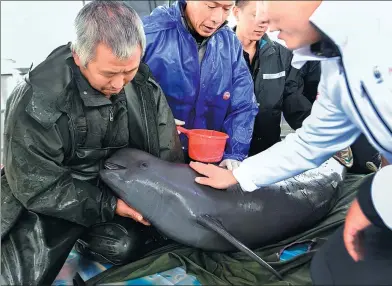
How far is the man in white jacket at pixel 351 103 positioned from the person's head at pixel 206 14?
45 centimetres

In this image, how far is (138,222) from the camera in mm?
2176

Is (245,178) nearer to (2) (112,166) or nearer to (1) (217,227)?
(1) (217,227)

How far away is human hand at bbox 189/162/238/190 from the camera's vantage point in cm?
175

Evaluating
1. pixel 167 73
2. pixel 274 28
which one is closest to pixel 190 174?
pixel 167 73

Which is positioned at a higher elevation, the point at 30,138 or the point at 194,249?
the point at 30,138

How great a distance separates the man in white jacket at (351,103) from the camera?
912 mm

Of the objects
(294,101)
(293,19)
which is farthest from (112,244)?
(293,19)

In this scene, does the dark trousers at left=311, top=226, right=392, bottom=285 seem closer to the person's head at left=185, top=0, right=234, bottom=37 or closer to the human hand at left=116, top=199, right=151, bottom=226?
the person's head at left=185, top=0, right=234, bottom=37

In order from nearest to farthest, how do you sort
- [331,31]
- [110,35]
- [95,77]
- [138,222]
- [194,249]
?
[331,31] < [110,35] < [95,77] < [194,249] < [138,222]

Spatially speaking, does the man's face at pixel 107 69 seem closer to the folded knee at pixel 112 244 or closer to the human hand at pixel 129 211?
the human hand at pixel 129 211

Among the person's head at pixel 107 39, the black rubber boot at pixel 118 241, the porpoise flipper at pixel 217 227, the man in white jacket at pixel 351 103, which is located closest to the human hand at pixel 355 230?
the man in white jacket at pixel 351 103

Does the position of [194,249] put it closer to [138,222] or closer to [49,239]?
[138,222]

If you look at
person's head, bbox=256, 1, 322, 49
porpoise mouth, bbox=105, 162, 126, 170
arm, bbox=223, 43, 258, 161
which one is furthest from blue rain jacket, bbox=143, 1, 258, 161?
person's head, bbox=256, 1, 322, 49

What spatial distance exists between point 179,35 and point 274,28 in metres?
1.31
